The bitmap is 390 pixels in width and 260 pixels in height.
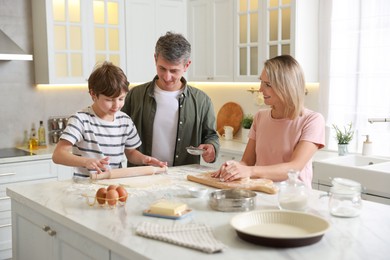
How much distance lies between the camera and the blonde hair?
2529 millimetres

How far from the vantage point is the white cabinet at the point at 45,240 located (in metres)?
1.89

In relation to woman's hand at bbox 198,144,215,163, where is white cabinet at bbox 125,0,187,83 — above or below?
above

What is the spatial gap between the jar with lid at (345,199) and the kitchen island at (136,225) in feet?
0.10

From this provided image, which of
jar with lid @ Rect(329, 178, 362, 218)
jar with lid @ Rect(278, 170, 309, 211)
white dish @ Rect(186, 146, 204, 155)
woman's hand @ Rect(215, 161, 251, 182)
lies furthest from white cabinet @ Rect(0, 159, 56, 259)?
jar with lid @ Rect(329, 178, 362, 218)

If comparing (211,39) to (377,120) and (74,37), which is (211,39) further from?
(377,120)

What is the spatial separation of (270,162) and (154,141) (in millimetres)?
734

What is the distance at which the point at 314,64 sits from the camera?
446 centimetres

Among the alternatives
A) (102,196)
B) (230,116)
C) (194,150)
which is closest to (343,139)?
(230,116)

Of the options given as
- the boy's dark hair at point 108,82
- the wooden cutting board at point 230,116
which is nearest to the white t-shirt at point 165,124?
the boy's dark hair at point 108,82

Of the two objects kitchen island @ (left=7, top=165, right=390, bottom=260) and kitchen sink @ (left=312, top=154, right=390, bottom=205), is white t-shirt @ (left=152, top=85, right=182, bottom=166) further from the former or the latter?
kitchen sink @ (left=312, top=154, right=390, bottom=205)

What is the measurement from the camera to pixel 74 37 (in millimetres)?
4785

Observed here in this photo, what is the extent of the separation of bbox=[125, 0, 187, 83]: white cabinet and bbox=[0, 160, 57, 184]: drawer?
125 centimetres

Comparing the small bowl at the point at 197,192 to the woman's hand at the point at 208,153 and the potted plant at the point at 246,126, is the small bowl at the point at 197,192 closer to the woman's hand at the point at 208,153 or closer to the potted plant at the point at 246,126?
the woman's hand at the point at 208,153

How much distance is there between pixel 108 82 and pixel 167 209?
0.88 m
